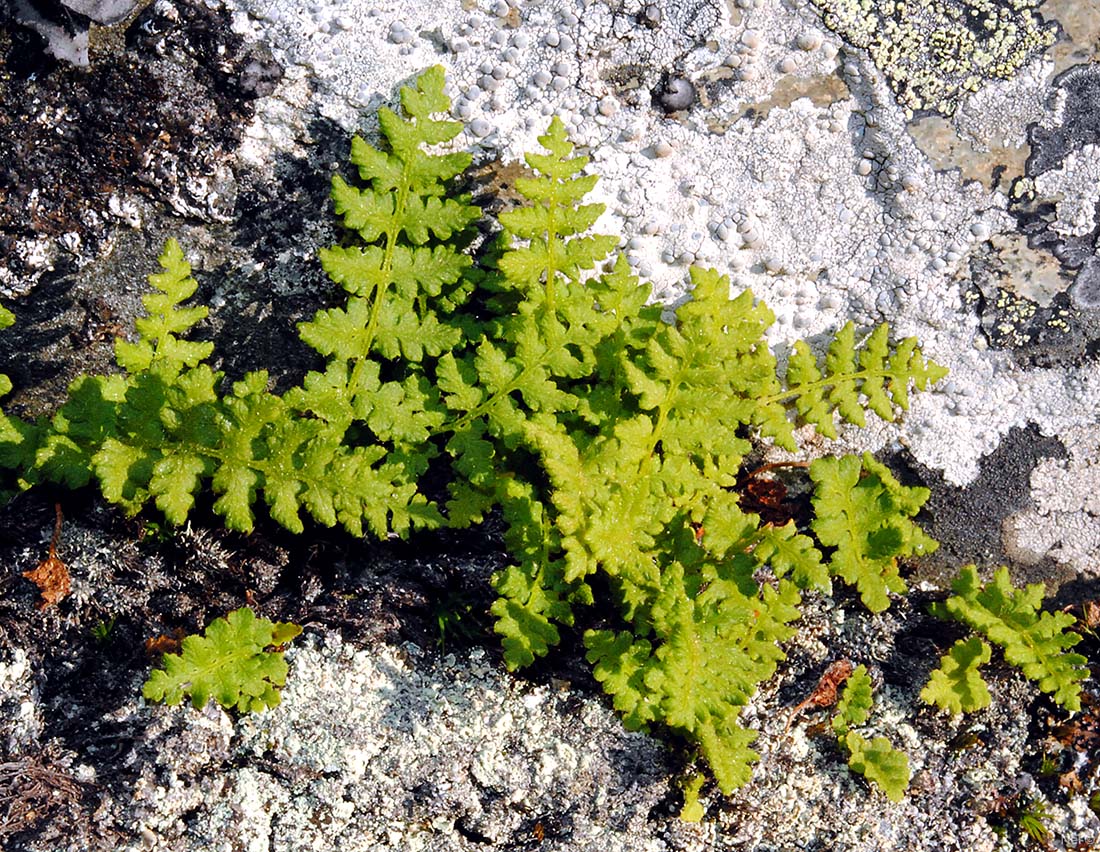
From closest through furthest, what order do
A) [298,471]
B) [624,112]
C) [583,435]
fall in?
[298,471] → [583,435] → [624,112]

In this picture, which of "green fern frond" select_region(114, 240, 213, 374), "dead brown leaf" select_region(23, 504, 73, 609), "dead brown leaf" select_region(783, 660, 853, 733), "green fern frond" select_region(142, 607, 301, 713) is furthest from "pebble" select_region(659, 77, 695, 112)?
"dead brown leaf" select_region(23, 504, 73, 609)

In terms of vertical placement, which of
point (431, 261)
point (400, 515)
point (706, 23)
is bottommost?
point (400, 515)

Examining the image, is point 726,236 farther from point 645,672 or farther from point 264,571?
point 264,571

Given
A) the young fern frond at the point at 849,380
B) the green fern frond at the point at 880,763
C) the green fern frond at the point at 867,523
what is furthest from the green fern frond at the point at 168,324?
the green fern frond at the point at 880,763

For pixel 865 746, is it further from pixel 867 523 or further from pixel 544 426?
pixel 544 426

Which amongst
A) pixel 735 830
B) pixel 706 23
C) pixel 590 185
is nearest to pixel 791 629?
pixel 735 830

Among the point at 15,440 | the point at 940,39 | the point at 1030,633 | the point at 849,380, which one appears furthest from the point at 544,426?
the point at 940,39

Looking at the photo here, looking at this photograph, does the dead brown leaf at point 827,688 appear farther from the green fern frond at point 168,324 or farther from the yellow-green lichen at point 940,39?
the green fern frond at point 168,324
